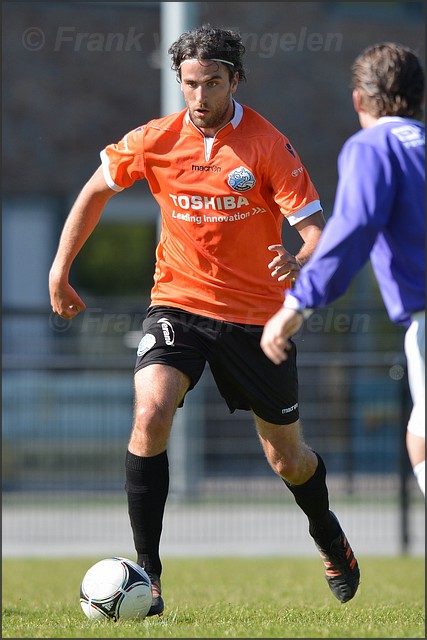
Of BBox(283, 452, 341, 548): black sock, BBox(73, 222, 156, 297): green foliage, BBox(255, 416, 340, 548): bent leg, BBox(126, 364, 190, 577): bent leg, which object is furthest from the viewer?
BBox(73, 222, 156, 297): green foliage

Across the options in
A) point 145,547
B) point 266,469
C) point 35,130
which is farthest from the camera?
point 35,130

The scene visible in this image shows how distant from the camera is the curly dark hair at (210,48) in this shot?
18.5ft

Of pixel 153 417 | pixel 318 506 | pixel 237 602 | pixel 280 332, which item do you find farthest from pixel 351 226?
pixel 237 602

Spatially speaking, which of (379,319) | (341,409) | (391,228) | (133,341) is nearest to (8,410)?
(133,341)

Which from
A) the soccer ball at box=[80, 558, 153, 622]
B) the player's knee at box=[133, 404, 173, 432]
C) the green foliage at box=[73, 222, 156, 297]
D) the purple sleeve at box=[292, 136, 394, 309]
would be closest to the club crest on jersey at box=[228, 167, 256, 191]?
the player's knee at box=[133, 404, 173, 432]

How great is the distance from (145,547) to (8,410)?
7674mm

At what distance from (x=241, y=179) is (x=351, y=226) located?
5.28 feet

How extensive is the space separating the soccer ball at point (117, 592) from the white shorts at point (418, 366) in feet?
5.83

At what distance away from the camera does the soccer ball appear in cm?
533

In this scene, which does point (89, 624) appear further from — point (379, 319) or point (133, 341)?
point (379, 319)

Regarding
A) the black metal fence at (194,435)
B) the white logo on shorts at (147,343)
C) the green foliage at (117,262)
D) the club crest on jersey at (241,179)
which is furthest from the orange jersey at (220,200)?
the green foliage at (117,262)

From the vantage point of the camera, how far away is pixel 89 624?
5.13m
